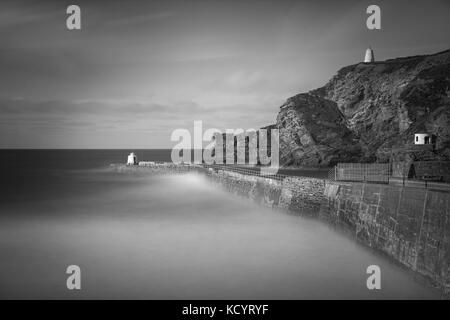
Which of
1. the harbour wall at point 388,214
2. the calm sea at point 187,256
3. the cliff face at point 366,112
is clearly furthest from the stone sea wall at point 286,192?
the cliff face at point 366,112

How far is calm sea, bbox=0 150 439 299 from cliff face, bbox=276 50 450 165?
2753 cm

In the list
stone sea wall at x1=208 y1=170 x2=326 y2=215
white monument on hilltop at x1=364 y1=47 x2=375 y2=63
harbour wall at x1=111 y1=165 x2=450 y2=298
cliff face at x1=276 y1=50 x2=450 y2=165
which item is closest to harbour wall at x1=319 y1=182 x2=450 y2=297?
harbour wall at x1=111 y1=165 x2=450 y2=298

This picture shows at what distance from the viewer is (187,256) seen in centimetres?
1476

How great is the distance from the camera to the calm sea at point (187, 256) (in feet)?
36.1

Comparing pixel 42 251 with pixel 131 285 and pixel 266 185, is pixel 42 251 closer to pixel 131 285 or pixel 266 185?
pixel 131 285

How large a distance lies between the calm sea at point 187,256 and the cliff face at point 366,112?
1084 inches

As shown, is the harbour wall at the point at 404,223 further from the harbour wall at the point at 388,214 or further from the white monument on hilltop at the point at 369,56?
the white monument on hilltop at the point at 369,56

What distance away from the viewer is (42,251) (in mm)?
15812

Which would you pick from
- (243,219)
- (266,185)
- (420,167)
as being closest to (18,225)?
(243,219)

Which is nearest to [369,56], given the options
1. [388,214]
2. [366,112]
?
[366,112]

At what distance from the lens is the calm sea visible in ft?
36.1

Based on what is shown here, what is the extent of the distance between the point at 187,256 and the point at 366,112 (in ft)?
171

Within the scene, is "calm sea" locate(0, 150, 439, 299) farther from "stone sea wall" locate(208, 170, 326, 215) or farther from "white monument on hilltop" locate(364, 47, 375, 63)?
"white monument on hilltop" locate(364, 47, 375, 63)

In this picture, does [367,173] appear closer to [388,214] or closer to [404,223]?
[388,214]
